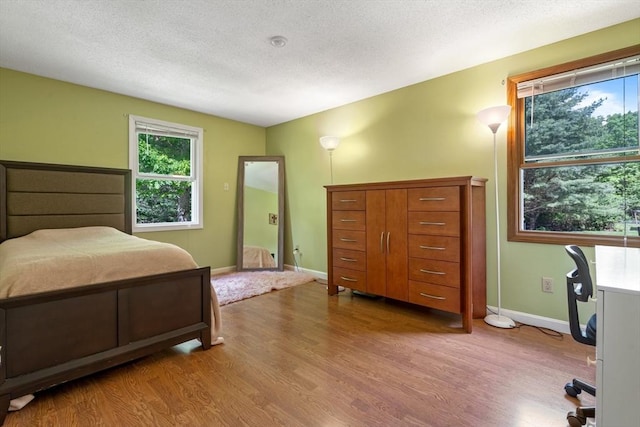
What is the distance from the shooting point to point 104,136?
135 inches

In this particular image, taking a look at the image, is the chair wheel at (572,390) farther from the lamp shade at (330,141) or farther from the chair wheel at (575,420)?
the lamp shade at (330,141)

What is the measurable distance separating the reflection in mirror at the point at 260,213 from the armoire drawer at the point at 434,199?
2.46 m

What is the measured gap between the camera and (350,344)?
2.23 meters

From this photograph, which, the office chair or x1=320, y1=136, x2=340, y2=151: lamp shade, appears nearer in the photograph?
the office chair

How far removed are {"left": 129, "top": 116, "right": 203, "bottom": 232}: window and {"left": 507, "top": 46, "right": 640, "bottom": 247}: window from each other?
382cm

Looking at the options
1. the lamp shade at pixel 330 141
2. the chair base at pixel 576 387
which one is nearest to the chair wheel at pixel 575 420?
the chair base at pixel 576 387

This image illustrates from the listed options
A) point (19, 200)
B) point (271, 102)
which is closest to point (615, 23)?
point (271, 102)

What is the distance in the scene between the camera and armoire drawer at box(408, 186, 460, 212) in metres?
2.47

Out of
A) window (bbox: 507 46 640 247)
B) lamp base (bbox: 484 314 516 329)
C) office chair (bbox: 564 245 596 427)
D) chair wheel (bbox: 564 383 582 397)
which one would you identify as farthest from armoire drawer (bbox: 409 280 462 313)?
office chair (bbox: 564 245 596 427)

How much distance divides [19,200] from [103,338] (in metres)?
2.09

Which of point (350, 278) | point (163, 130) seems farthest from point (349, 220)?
point (163, 130)

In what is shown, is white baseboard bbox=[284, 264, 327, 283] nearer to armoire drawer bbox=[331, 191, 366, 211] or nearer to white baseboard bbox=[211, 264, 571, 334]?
armoire drawer bbox=[331, 191, 366, 211]

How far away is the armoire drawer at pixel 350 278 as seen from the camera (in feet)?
10.3

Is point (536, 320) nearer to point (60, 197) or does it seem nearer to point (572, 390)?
point (572, 390)
